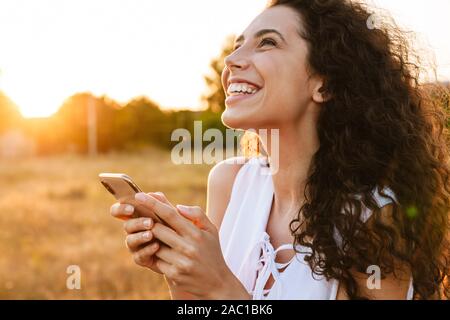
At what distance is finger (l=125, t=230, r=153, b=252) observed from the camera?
2127 mm

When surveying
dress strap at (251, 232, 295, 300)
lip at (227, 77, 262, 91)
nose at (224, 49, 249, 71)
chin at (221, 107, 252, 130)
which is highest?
nose at (224, 49, 249, 71)

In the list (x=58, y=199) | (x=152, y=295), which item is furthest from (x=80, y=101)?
(x=152, y=295)

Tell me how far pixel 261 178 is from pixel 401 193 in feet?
3.02

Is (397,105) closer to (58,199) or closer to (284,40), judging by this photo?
(284,40)

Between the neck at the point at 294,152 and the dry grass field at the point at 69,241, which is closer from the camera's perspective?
the neck at the point at 294,152

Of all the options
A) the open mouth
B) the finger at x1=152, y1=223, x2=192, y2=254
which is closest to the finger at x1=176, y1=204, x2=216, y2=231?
the finger at x1=152, y1=223, x2=192, y2=254

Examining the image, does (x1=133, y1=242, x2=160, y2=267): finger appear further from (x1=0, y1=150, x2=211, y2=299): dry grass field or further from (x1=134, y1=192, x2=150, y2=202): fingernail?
(x1=0, y1=150, x2=211, y2=299): dry grass field

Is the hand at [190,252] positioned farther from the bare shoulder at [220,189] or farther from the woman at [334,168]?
the bare shoulder at [220,189]

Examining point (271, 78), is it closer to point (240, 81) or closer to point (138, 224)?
point (240, 81)

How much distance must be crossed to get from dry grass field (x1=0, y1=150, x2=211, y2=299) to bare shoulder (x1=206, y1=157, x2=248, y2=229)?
2.00 m

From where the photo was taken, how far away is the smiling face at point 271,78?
8.58 ft

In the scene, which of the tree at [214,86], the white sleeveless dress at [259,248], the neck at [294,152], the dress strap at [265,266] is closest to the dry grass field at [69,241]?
the white sleeveless dress at [259,248]

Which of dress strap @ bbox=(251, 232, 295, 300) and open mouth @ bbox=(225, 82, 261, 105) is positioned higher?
open mouth @ bbox=(225, 82, 261, 105)

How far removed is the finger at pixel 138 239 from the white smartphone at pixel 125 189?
0.23 feet
